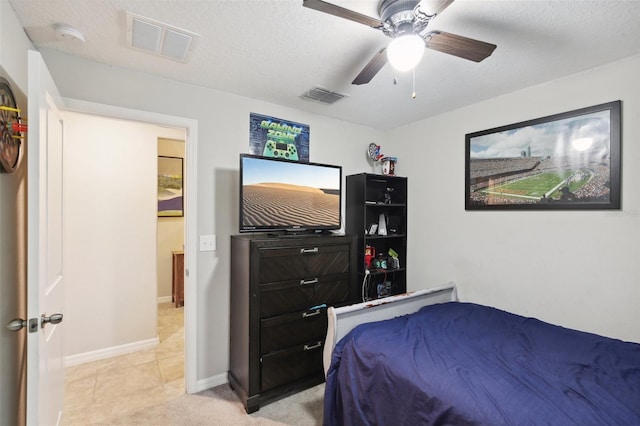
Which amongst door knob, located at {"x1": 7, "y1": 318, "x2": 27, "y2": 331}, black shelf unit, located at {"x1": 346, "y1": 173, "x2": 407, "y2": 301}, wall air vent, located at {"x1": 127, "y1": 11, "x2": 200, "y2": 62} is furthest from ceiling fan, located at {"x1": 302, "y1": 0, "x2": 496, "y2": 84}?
door knob, located at {"x1": 7, "y1": 318, "x2": 27, "y2": 331}

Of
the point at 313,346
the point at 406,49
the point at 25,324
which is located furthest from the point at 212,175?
the point at 406,49

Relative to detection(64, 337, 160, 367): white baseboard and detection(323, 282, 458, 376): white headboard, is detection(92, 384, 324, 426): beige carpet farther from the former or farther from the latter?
detection(64, 337, 160, 367): white baseboard

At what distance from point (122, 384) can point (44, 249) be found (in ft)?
5.43

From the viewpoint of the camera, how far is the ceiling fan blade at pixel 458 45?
138cm

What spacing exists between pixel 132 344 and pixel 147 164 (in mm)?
1867

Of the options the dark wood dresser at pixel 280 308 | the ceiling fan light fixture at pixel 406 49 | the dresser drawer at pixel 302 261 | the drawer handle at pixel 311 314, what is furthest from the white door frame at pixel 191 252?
the ceiling fan light fixture at pixel 406 49

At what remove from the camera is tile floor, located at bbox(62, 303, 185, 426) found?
6.99 feet

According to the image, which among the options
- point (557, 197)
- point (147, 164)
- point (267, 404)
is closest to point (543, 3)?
point (557, 197)

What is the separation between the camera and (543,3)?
4.74 ft

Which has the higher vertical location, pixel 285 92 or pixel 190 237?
pixel 285 92

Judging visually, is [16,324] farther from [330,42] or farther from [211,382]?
[330,42]

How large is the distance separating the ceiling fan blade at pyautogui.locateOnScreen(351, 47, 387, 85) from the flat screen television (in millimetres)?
987

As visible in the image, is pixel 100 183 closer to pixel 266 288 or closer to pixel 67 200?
pixel 67 200

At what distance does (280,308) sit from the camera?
2.25 m
